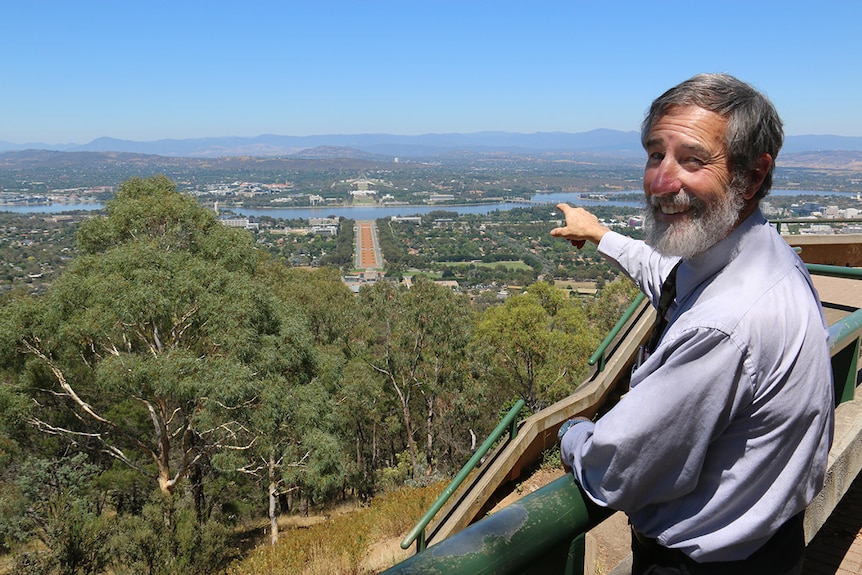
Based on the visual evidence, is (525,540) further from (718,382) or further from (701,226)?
(701,226)

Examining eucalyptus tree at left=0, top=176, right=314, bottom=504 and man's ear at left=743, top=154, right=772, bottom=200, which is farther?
eucalyptus tree at left=0, top=176, right=314, bottom=504

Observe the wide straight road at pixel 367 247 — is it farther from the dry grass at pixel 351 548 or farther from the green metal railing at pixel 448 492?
the green metal railing at pixel 448 492

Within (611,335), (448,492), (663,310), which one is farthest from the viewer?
(611,335)

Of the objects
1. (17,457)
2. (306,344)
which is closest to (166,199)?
(306,344)

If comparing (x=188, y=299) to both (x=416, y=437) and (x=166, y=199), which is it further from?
(x=416, y=437)

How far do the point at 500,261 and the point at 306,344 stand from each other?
65568 mm

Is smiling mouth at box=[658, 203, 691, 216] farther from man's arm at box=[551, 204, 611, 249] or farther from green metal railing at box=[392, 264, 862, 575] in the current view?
man's arm at box=[551, 204, 611, 249]

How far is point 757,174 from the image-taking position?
105 centimetres

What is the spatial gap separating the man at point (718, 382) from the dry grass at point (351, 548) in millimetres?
4583

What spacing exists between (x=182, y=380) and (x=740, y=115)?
8606 mm

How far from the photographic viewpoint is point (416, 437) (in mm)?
20297

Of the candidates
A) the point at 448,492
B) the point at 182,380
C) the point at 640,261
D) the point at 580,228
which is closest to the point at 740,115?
the point at 640,261

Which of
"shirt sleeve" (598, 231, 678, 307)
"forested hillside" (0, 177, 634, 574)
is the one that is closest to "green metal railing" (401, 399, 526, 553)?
"shirt sleeve" (598, 231, 678, 307)

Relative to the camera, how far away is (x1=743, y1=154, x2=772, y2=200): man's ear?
3.40 ft
